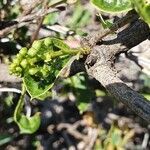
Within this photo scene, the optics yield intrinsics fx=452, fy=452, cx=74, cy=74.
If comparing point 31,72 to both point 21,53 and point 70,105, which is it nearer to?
point 21,53

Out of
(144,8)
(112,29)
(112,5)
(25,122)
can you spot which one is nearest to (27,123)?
(25,122)

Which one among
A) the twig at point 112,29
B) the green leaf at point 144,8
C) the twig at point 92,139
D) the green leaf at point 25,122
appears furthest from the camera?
the twig at point 92,139

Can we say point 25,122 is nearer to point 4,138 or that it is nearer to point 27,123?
point 27,123

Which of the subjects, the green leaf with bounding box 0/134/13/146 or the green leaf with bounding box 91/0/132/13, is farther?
the green leaf with bounding box 0/134/13/146

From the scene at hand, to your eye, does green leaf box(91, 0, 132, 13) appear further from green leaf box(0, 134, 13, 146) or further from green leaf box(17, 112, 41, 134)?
green leaf box(0, 134, 13, 146)

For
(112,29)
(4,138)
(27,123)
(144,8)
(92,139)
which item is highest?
(144,8)

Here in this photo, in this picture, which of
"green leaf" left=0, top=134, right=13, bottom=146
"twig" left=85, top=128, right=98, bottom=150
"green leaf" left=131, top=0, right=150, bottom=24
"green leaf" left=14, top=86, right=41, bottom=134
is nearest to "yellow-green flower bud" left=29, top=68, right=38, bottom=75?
"green leaf" left=131, top=0, right=150, bottom=24

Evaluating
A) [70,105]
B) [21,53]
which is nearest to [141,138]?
[70,105]

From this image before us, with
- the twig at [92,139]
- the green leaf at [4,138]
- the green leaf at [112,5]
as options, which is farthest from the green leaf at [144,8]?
the twig at [92,139]

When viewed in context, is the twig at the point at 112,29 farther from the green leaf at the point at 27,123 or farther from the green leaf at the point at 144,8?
the green leaf at the point at 27,123
